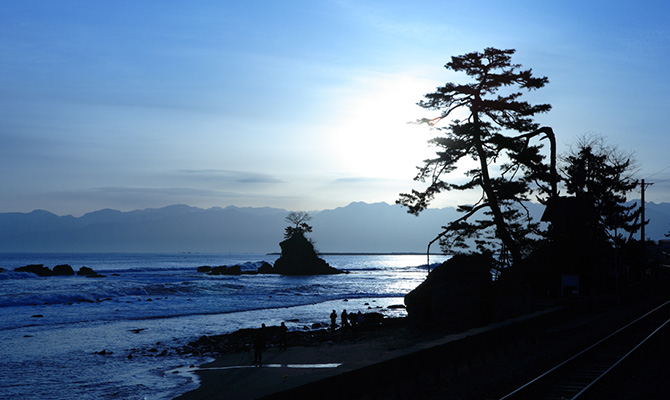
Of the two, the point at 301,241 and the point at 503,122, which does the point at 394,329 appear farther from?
the point at 301,241

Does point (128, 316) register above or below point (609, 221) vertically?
below

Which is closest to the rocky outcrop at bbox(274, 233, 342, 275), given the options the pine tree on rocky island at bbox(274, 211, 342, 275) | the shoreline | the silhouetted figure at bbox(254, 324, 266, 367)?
the pine tree on rocky island at bbox(274, 211, 342, 275)

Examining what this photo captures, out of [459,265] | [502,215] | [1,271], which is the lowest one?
[1,271]

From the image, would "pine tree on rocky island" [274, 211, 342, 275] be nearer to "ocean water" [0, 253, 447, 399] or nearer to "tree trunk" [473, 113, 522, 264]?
"ocean water" [0, 253, 447, 399]

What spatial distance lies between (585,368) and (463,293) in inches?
504

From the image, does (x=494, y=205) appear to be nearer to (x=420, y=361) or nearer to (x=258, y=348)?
(x=258, y=348)

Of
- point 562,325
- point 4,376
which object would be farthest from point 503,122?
point 4,376

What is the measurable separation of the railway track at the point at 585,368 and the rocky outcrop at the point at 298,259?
130638 mm

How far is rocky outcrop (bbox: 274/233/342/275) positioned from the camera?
154 m

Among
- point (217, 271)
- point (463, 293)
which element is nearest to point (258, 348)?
point (463, 293)

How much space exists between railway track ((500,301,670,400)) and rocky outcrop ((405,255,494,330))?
686 centimetres

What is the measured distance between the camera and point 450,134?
28891mm

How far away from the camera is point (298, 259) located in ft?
506

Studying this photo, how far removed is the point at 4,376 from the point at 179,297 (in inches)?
2011
